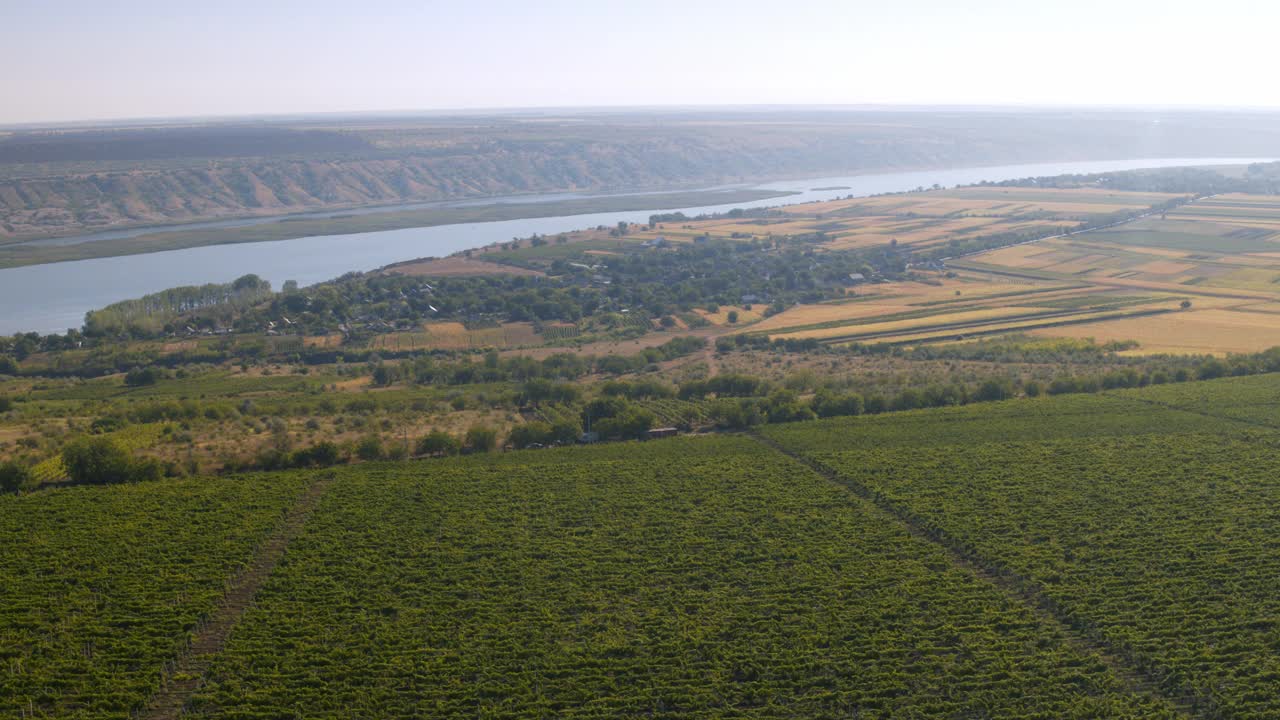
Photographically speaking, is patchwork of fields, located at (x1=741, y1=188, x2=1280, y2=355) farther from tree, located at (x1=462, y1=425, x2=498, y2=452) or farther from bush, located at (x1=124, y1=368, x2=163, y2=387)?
bush, located at (x1=124, y1=368, x2=163, y2=387)

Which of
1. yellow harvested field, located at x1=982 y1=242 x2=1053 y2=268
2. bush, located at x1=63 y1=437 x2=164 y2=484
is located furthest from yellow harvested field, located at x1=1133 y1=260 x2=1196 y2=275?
bush, located at x1=63 y1=437 x2=164 y2=484

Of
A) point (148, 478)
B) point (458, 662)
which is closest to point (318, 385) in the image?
point (148, 478)

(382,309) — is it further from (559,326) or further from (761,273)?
(761,273)

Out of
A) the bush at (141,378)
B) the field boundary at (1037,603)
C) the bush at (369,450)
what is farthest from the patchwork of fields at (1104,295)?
the bush at (141,378)

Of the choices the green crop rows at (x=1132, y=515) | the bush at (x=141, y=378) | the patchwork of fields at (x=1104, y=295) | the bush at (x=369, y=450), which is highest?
the patchwork of fields at (x=1104, y=295)

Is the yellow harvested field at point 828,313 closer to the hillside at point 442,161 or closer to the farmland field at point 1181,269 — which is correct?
the farmland field at point 1181,269
